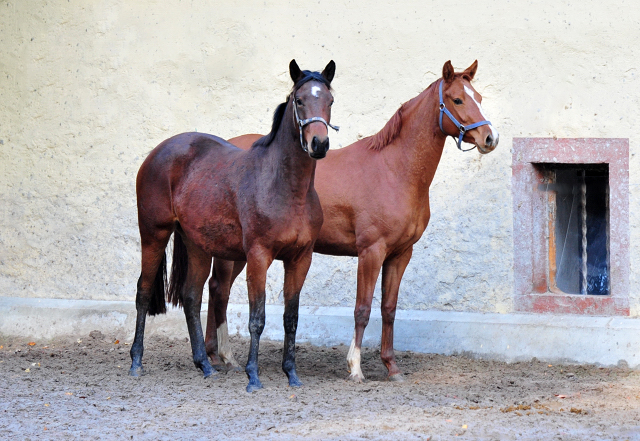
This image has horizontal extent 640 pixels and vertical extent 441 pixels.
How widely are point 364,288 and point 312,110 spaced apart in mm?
1408

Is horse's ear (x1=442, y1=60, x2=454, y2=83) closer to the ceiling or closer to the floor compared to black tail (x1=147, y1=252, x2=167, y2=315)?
closer to the ceiling

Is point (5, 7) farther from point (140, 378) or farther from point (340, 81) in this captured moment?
point (140, 378)

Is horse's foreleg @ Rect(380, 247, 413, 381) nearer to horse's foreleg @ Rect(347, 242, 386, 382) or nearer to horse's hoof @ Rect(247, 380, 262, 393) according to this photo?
horse's foreleg @ Rect(347, 242, 386, 382)

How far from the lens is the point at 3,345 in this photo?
672 centimetres

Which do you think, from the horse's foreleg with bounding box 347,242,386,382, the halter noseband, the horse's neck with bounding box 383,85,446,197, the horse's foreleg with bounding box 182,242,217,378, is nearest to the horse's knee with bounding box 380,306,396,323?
the horse's foreleg with bounding box 347,242,386,382

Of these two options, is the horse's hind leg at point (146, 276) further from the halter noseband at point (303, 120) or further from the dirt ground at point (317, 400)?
the halter noseband at point (303, 120)

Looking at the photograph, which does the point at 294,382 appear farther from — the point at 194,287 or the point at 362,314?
the point at 194,287

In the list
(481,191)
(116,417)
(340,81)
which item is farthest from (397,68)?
(116,417)

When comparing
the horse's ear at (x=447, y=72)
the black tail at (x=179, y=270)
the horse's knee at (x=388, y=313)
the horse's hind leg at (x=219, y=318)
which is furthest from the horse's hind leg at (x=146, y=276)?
the horse's ear at (x=447, y=72)

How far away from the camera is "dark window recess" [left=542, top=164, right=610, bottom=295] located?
19.9 feet

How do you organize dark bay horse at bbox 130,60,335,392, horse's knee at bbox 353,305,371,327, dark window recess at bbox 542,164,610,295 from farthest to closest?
dark window recess at bbox 542,164,610,295
horse's knee at bbox 353,305,371,327
dark bay horse at bbox 130,60,335,392

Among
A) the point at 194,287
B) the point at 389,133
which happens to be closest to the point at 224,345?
the point at 194,287

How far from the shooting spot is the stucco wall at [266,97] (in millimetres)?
5871

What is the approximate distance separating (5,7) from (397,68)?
398cm
